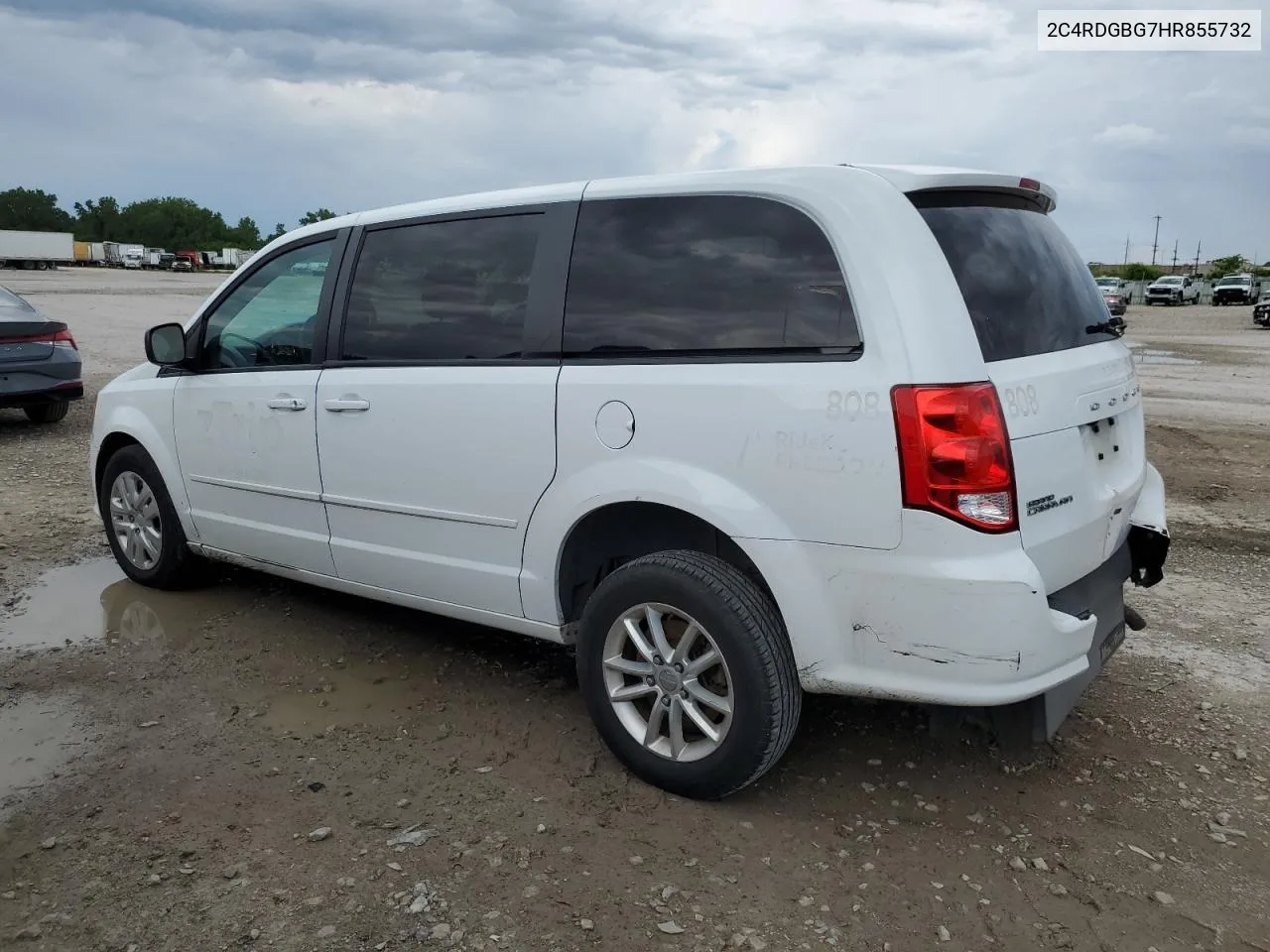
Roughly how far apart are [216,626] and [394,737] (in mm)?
1601

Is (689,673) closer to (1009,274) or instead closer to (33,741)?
(1009,274)

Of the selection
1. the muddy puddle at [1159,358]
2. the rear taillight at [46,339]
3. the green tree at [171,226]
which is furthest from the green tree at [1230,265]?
the green tree at [171,226]

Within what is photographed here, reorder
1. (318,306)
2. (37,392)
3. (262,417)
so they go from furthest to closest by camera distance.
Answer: (37,392)
(262,417)
(318,306)

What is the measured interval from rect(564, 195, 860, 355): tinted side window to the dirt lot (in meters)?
1.45

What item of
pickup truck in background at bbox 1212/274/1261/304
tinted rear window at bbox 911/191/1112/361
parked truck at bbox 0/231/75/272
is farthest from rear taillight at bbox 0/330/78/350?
parked truck at bbox 0/231/75/272

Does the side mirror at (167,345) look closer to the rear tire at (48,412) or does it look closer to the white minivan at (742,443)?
the white minivan at (742,443)

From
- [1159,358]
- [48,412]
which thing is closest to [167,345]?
[48,412]

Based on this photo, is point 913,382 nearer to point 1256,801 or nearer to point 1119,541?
point 1119,541

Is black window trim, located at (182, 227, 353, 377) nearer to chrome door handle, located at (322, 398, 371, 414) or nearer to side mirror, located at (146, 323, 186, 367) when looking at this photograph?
side mirror, located at (146, 323, 186, 367)

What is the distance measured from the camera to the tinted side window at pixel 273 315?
442 centimetres

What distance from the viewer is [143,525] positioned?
17.5ft

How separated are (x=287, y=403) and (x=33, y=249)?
83290 mm

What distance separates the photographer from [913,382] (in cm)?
277

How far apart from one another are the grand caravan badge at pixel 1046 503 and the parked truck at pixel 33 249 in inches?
3304
